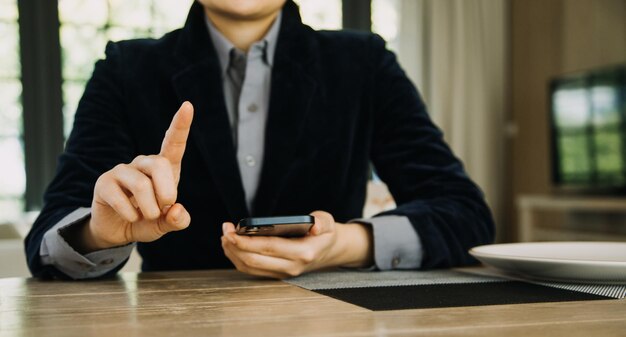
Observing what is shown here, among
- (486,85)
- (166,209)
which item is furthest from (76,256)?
(486,85)

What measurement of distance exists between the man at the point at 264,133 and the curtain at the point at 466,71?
10.8 feet

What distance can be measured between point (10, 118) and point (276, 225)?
359cm

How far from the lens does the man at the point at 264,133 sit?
117 centimetres

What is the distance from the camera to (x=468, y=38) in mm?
4797

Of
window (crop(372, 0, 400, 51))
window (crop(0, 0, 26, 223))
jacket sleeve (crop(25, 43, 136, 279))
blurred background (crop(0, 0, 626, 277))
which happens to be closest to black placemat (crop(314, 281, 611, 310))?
jacket sleeve (crop(25, 43, 136, 279))

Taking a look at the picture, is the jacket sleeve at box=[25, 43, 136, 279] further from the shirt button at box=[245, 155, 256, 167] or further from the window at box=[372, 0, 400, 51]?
the window at box=[372, 0, 400, 51]

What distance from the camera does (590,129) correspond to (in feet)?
13.5

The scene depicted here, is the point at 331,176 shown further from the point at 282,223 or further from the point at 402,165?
the point at 282,223

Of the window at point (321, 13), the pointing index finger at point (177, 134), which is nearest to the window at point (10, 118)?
the window at point (321, 13)

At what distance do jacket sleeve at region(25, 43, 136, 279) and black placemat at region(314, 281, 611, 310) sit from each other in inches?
16.9

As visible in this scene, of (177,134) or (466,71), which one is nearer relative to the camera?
(177,134)

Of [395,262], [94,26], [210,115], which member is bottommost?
[395,262]

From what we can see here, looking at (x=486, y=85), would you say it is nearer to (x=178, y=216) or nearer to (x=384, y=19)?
(x=384, y=19)

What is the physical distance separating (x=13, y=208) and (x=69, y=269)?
3289 mm
